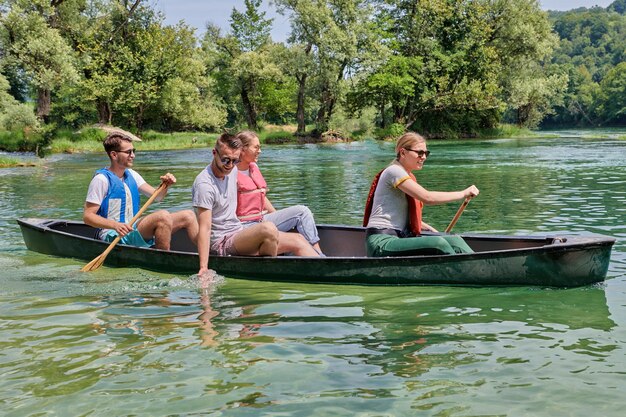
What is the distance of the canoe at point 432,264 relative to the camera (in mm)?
6008

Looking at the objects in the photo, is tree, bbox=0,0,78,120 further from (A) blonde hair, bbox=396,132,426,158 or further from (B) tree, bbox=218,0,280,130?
(A) blonde hair, bbox=396,132,426,158

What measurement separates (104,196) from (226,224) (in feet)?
4.59

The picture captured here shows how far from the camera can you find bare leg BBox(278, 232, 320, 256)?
7.08 m

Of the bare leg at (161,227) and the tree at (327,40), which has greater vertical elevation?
the tree at (327,40)

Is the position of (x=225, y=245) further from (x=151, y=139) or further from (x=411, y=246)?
(x=151, y=139)

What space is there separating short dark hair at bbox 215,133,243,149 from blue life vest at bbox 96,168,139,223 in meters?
1.55

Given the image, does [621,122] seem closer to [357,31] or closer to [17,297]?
[357,31]

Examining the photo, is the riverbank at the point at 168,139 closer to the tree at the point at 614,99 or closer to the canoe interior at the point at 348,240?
the canoe interior at the point at 348,240

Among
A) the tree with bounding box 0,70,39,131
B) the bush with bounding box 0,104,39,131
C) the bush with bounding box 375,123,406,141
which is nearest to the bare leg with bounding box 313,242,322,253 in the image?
the tree with bounding box 0,70,39,131

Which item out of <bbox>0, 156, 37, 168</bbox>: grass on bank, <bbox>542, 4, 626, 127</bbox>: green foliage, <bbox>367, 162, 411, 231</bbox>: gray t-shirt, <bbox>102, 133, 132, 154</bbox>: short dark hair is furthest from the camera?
<bbox>542, 4, 626, 127</bbox>: green foliage

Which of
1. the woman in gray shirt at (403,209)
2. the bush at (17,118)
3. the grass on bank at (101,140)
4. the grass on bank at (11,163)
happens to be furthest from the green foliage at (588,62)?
the woman in gray shirt at (403,209)

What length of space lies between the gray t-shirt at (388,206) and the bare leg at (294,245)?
0.84 meters

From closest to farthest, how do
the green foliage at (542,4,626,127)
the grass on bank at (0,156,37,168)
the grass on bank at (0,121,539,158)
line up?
1. the grass on bank at (0,156,37,168)
2. the grass on bank at (0,121,539,158)
3. the green foliage at (542,4,626,127)

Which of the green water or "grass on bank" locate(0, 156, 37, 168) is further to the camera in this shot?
"grass on bank" locate(0, 156, 37, 168)
